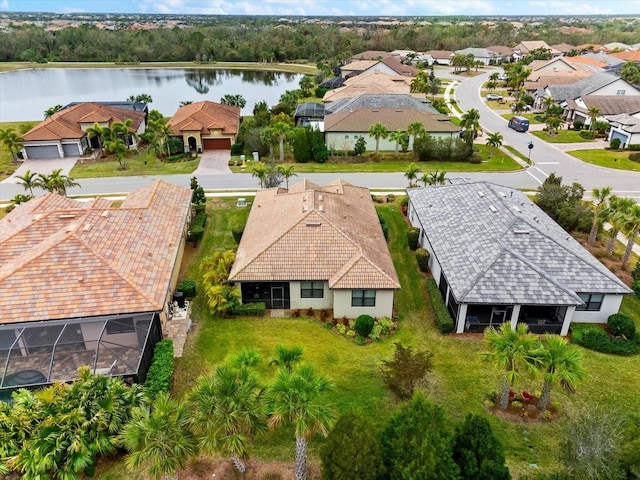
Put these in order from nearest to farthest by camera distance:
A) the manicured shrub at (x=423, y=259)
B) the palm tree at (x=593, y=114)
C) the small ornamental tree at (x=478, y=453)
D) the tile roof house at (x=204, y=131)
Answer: the small ornamental tree at (x=478, y=453), the manicured shrub at (x=423, y=259), the tile roof house at (x=204, y=131), the palm tree at (x=593, y=114)

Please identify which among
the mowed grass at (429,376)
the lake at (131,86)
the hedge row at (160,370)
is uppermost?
the hedge row at (160,370)

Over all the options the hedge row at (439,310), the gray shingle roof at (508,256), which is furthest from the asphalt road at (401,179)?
the hedge row at (439,310)

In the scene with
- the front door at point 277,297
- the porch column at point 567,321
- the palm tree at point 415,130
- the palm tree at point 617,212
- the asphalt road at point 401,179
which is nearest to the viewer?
the porch column at point 567,321

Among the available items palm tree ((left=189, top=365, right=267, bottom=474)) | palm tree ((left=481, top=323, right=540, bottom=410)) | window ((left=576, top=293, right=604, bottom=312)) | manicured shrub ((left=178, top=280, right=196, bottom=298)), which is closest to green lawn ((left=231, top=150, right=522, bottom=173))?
manicured shrub ((left=178, top=280, right=196, bottom=298))

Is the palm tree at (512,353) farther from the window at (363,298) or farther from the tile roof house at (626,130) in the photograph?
the tile roof house at (626,130)

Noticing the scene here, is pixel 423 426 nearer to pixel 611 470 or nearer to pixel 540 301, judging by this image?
pixel 611 470

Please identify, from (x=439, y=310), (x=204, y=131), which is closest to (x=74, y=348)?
(x=439, y=310)

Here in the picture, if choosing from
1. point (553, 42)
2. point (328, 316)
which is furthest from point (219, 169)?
point (553, 42)

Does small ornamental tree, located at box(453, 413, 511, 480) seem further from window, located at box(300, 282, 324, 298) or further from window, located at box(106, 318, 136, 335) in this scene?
window, located at box(106, 318, 136, 335)

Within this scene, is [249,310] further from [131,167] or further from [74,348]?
[131,167]
